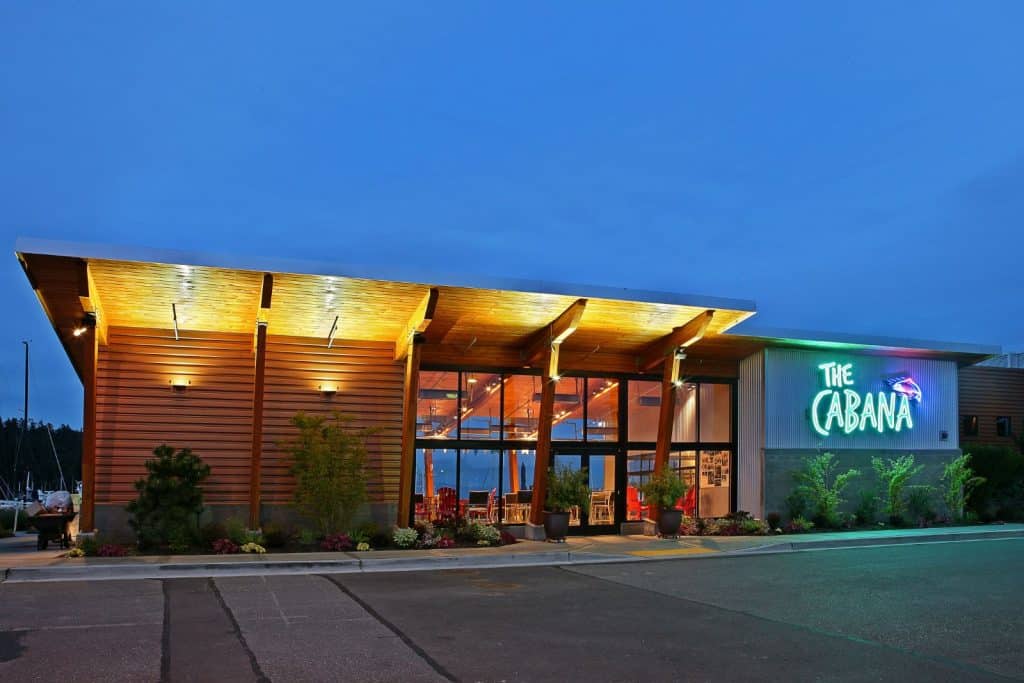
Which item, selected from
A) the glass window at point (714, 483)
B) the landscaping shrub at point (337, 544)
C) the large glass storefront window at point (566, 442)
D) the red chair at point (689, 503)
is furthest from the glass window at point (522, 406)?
the landscaping shrub at point (337, 544)

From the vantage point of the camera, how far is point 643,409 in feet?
71.4

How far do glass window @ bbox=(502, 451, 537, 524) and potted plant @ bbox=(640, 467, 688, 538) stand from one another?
267 cm

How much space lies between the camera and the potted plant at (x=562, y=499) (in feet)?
61.8

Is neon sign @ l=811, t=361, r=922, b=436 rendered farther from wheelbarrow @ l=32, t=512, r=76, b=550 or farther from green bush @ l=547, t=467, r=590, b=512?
wheelbarrow @ l=32, t=512, r=76, b=550

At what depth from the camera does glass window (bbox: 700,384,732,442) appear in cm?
2236

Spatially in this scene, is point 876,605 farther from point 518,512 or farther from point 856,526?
point 856,526

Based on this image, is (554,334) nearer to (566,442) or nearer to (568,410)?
(568,410)

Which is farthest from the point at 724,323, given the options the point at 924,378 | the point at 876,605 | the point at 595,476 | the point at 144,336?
the point at 144,336

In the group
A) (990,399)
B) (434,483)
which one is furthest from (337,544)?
(990,399)

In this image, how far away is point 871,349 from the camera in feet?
74.6

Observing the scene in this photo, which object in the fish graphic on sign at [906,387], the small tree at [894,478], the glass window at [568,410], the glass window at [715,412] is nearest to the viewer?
the glass window at [568,410]

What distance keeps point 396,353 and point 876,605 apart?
11010 mm

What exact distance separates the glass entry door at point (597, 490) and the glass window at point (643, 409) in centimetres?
89

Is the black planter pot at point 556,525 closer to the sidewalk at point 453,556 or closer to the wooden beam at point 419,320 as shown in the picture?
the sidewalk at point 453,556
